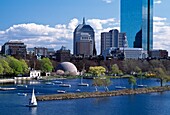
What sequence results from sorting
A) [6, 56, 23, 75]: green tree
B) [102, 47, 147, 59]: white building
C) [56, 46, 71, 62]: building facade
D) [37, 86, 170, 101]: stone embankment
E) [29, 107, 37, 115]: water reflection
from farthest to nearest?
1. [102, 47, 147, 59]: white building
2. [56, 46, 71, 62]: building facade
3. [6, 56, 23, 75]: green tree
4. [37, 86, 170, 101]: stone embankment
5. [29, 107, 37, 115]: water reflection

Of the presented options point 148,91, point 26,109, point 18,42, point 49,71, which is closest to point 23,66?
point 49,71

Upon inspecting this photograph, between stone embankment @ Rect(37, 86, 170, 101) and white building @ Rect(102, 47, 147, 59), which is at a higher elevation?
white building @ Rect(102, 47, 147, 59)

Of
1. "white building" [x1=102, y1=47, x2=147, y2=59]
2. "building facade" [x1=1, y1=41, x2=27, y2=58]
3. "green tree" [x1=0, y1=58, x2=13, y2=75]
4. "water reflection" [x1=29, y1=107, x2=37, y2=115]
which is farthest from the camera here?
"white building" [x1=102, y1=47, x2=147, y2=59]

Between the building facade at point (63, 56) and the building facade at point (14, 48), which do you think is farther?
the building facade at point (14, 48)

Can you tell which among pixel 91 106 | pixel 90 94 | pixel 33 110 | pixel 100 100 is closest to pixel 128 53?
pixel 90 94

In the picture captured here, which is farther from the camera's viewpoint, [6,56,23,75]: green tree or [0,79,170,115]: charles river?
[6,56,23,75]: green tree

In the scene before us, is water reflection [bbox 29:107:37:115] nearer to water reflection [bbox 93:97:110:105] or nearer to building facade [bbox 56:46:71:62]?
water reflection [bbox 93:97:110:105]

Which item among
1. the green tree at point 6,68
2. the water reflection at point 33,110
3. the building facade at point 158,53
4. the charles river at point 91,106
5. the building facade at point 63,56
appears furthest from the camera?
the building facade at point 158,53

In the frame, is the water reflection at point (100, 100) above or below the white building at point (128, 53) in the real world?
below

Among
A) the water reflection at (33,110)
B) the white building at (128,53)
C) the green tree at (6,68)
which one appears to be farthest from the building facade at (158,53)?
the water reflection at (33,110)

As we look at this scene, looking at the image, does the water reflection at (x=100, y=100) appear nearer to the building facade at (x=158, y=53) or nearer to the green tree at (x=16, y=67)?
the green tree at (x=16, y=67)

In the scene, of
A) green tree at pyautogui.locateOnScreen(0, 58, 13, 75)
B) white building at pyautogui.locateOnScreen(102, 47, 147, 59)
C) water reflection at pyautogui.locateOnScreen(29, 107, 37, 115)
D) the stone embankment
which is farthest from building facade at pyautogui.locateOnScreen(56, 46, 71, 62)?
water reflection at pyautogui.locateOnScreen(29, 107, 37, 115)

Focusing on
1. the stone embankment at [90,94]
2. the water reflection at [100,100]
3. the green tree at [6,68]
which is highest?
the green tree at [6,68]

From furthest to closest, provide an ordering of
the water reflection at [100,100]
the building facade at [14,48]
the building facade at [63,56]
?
the building facade at [14,48]
the building facade at [63,56]
the water reflection at [100,100]
